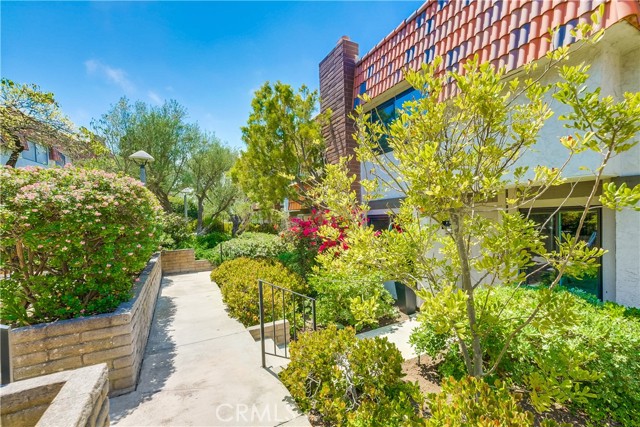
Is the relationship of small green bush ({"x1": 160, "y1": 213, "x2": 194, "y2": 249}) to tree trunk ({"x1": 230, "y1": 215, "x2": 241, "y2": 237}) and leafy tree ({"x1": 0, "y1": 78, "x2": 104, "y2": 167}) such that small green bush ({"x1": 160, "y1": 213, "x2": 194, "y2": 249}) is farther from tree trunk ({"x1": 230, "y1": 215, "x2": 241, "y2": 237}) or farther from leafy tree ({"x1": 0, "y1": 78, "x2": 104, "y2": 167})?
leafy tree ({"x1": 0, "y1": 78, "x2": 104, "y2": 167})

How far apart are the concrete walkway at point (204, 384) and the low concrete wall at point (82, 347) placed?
1.02 ft

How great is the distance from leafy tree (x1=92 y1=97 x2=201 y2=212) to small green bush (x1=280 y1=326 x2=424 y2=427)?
14184 mm

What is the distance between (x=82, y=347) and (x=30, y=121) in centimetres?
770

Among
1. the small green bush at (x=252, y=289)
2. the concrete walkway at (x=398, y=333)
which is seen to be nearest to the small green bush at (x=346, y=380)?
the concrete walkway at (x=398, y=333)

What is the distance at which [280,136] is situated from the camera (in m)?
7.80

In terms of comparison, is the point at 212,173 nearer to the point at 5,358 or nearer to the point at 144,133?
the point at 144,133

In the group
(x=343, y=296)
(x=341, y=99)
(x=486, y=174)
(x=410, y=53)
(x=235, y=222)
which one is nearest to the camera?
(x=486, y=174)

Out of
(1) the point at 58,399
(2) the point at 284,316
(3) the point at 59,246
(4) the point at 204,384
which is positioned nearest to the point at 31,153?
(3) the point at 59,246

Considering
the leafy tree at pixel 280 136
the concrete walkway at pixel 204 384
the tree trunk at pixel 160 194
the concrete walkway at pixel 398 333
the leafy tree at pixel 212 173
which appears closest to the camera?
the concrete walkway at pixel 204 384

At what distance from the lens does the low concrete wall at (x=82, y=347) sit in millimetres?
3100

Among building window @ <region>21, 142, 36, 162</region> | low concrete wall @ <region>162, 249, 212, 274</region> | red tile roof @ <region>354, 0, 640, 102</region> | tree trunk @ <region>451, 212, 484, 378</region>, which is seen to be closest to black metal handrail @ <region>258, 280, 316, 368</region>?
tree trunk @ <region>451, 212, 484, 378</region>

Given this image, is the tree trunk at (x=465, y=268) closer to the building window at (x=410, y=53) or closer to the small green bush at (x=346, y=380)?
the small green bush at (x=346, y=380)

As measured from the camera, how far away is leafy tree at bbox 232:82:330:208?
24.8 ft

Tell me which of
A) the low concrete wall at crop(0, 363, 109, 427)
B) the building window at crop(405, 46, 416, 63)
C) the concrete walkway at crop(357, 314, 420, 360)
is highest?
the building window at crop(405, 46, 416, 63)
